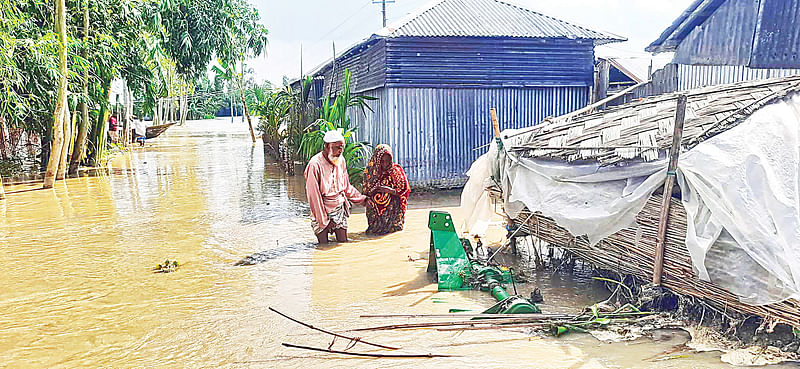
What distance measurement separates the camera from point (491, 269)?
5832 mm

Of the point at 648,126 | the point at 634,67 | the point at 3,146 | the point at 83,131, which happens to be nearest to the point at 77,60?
the point at 83,131

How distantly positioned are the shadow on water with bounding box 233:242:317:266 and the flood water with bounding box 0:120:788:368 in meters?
0.02

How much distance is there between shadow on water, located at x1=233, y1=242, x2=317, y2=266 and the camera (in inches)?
277

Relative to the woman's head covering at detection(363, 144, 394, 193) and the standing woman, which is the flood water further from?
the woman's head covering at detection(363, 144, 394, 193)

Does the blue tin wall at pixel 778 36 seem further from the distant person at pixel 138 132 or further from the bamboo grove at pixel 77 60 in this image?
the distant person at pixel 138 132

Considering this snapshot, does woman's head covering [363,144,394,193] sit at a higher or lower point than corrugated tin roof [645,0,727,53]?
lower

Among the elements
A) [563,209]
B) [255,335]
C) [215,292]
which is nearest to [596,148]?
[563,209]

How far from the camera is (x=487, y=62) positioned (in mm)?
11750

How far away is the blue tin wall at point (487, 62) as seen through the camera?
448 inches

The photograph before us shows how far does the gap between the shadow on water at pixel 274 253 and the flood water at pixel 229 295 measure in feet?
0.08

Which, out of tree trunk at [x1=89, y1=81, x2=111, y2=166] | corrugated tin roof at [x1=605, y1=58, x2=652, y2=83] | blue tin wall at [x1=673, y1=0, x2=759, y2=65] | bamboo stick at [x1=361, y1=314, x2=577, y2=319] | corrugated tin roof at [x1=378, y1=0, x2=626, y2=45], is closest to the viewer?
bamboo stick at [x1=361, y1=314, x2=577, y2=319]

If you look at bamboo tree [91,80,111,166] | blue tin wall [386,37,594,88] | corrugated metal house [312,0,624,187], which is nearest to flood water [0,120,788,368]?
corrugated metal house [312,0,624,187]

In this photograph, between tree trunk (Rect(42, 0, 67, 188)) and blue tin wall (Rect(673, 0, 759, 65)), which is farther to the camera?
tree trunk (Rect(42, 0, 67, 188))

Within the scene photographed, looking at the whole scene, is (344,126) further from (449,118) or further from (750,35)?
(750,35)
